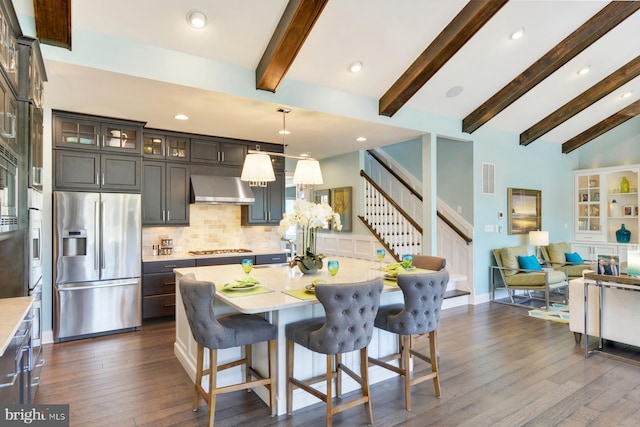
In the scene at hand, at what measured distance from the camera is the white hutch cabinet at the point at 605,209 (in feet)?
23.4

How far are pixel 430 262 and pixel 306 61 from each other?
7.95ft

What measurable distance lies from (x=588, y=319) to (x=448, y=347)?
1560mm

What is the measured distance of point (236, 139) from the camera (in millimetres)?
5789

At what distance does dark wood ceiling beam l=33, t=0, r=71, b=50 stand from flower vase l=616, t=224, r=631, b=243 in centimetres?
895

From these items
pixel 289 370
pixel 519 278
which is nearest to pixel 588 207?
pixel 519 278

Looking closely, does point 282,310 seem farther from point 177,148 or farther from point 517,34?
point 517,34

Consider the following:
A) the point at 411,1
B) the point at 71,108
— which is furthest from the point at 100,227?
the point at 411,1

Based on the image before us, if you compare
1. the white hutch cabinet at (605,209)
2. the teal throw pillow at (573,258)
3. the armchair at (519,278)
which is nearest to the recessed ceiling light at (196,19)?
the armchair at (519,278)

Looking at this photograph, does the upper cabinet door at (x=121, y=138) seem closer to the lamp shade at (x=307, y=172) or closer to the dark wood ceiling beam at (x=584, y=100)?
the lamp shade at (x=307, y=172)

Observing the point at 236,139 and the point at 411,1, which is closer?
the point at 411,1

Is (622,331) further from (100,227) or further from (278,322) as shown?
(100,227)

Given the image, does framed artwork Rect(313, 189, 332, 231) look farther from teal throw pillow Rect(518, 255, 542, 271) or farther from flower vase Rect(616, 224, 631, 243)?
flower vase Rect(616, 224, 631, 243)

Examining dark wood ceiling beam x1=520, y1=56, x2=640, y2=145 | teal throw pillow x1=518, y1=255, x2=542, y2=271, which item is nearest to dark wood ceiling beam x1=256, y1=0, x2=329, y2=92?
teal throw pillow x1=518, y1=255, x2=542, y2=271

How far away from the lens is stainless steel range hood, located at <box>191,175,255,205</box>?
5.29 meters
